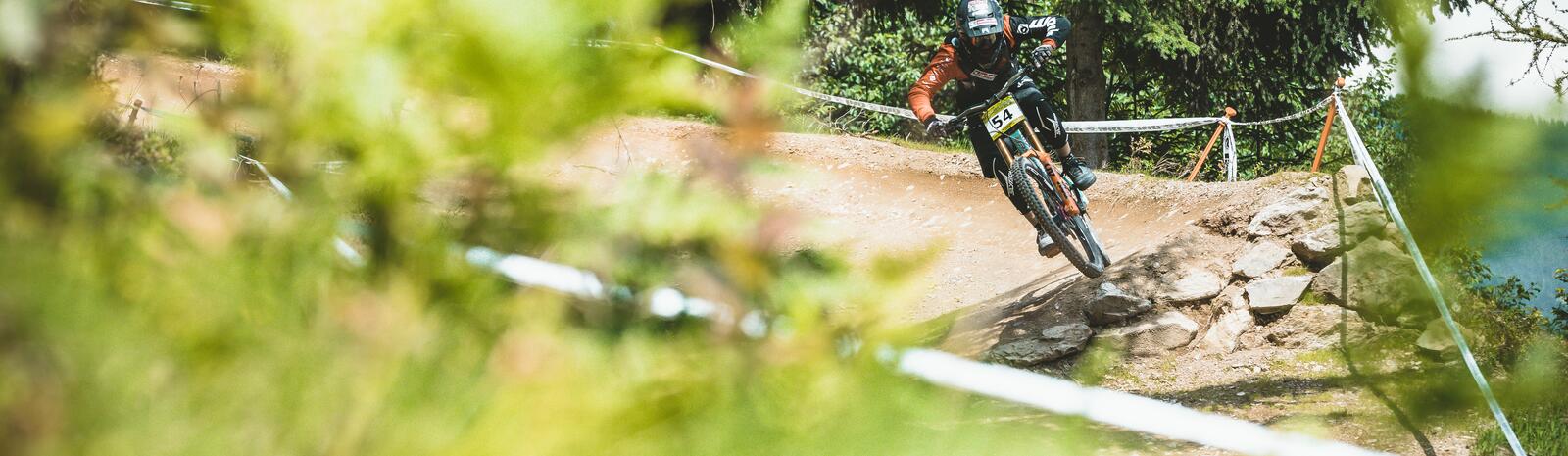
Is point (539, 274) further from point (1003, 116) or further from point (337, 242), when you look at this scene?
point (1003, 116)

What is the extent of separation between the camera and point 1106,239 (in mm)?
8398

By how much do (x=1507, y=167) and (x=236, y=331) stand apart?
0.65m

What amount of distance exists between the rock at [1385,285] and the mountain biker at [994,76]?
4857 mm

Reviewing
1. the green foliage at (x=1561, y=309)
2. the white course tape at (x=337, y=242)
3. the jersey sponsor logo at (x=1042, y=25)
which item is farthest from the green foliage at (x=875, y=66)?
the white course tape at (x=337, y=242)

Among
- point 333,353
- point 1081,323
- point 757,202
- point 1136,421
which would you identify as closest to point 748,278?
point 757,202

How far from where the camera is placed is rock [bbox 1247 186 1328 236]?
6.45m

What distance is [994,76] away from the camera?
19.4 ft

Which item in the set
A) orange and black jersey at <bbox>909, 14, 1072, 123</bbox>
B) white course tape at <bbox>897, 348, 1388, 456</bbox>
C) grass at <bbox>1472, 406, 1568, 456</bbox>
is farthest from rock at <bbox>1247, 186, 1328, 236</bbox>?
white course tape at <bbox>897, 348, 1388, 456</bbox>

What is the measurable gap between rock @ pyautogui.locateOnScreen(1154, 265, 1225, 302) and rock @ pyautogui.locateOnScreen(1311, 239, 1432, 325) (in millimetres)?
5820

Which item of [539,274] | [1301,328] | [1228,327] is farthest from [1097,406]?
[1228,327]

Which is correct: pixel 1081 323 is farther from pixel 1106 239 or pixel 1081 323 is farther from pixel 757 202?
pixel 757 202

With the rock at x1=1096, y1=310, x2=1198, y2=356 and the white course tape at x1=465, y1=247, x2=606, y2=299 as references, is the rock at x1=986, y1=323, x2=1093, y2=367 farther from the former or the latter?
the white course tape at x1=465, y1=247, x2=606, y2=299

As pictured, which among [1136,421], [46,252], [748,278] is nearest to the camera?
[46,252]

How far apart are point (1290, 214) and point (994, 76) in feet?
6.76
